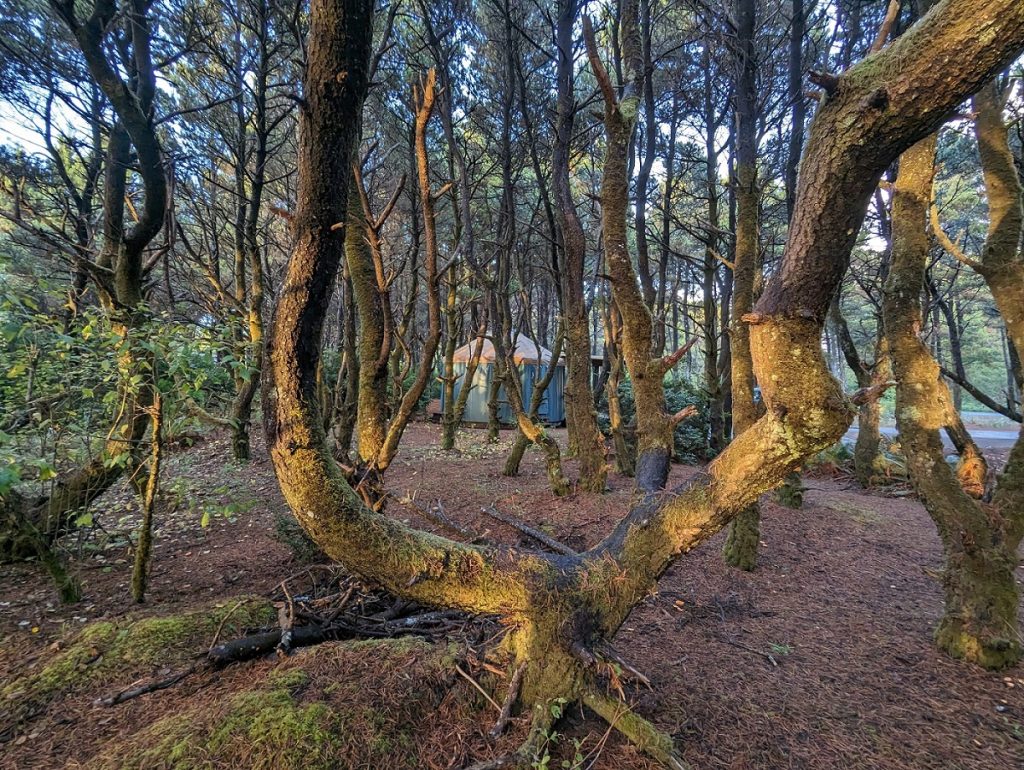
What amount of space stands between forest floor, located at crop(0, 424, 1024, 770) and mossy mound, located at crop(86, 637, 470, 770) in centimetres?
4

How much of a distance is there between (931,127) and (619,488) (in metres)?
5.34

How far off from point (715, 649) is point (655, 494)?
4.77 feet

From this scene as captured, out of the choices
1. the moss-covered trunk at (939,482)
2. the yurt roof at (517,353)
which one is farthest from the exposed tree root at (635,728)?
the yurt roof at (517,353)

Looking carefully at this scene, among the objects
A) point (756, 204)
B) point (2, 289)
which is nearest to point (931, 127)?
point (756, 204)

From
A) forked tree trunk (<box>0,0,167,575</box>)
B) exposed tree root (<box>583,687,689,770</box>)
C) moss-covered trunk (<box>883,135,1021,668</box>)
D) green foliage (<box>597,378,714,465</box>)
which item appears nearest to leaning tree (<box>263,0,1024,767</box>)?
exposed tree root (<box>583,687,689,770</box>)

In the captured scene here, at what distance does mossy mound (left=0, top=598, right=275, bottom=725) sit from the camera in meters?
1.92

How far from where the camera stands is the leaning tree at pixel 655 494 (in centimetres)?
127

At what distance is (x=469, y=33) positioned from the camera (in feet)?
A: 24.5

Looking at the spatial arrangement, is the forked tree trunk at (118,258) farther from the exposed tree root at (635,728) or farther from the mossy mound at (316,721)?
the exposed tree root at (635,728)

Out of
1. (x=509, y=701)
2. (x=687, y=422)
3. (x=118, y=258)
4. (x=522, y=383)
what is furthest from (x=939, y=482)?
(x=522, y=383)

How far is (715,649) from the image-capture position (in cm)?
270

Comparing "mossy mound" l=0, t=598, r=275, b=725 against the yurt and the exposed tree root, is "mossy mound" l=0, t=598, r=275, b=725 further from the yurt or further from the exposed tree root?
the yurt

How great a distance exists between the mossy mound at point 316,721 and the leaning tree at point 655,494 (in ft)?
1.30

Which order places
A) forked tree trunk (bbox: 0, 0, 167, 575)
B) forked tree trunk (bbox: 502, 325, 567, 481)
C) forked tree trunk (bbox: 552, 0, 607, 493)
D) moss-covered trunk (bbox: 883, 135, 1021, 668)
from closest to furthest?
1. moss-covered trunk (bbox: 883, 135, 1021, 668)
2. forked tree trunk (bbox: 0, 0, 167, 575)
3. forked tree trunk (bbox: 552, 0, 607, 493)
4. forked tree trunk (bbox: 502, 325, 567, 481)
